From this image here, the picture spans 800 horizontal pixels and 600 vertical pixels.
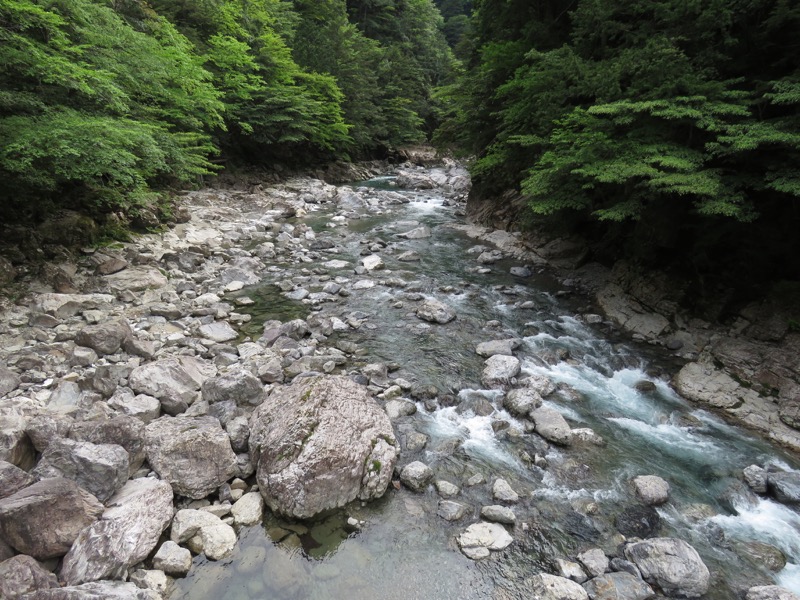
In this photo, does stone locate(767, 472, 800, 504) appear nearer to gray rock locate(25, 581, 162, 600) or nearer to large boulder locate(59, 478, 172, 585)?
gray rock locate(25, 581, 162, 600)

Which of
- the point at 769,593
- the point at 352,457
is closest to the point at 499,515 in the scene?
the point at 352,457

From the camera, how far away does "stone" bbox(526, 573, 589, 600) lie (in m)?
3.68

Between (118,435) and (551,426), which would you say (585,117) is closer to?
(551,426)

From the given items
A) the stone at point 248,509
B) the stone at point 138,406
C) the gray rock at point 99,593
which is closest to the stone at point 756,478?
the stone at point 248,509

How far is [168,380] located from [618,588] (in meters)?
5.78

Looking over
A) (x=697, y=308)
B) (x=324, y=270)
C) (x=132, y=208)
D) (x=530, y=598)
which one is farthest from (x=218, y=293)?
(x=697, y=308)

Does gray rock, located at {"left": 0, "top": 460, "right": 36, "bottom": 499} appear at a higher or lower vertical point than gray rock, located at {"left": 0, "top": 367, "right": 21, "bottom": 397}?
higher

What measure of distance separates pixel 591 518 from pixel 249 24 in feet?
83.2

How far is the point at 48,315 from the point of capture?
6844 mm

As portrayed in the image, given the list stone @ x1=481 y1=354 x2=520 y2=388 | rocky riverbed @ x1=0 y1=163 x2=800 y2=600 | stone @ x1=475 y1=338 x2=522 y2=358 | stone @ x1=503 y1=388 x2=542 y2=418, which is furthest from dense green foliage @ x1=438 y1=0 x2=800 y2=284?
stone @ x1=503 y1=388 x2=542 y2=418

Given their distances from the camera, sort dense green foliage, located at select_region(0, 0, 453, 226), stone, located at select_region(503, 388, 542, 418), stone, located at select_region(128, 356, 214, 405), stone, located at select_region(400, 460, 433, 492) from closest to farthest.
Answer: stone, located at select_region(400, 460, 433, 492) → stone, located at select_region(128, 356, 214, 405) → stone, located at select_region(503, 388, 542, 418) → dense green foliage, located at select_region(0, 0, 453, 226)

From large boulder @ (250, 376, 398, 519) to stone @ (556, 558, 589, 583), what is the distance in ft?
6.46

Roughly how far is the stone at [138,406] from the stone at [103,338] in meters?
1.51

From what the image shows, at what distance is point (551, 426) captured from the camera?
5.65 metres
